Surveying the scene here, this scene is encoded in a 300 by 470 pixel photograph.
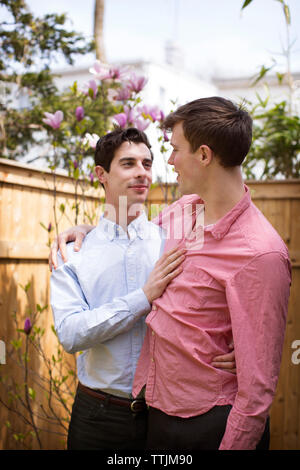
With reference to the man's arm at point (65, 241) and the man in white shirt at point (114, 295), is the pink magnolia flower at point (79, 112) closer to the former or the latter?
the man in white shirt at point (114, 295)

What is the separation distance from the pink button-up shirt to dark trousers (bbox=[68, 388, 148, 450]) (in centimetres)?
18

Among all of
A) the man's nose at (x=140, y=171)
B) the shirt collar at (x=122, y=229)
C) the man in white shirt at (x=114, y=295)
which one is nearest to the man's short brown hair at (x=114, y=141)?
the man in white shirt at (x=114, y=295)

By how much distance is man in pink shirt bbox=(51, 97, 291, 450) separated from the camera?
1291mm

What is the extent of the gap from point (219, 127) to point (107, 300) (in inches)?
30.3

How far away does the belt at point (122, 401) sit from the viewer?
1.65 m

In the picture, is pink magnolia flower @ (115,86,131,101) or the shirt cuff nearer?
the shirt cuff

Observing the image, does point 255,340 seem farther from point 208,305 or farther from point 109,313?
point 109,313

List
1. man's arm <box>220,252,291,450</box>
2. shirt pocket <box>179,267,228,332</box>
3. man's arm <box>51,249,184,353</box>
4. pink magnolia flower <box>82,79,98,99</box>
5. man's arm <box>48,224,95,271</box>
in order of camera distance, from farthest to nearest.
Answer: pink magnolia flower <box>82,79,98,99</box>, man's arm <box>48,224,95,271</box>, man's arm <box>51,249,184,353</box>, shirt pocket <box>179,267,228,332</box>, man's arm <box>220,252,291,450</box>

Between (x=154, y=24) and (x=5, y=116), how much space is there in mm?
14595

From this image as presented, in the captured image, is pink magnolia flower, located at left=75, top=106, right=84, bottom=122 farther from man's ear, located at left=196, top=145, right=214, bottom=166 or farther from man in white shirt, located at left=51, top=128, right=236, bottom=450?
man's ear, located at left=196, top=145, right=214, bottom=166

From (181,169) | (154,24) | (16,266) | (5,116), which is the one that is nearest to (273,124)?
(16,266)

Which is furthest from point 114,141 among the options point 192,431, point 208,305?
point 192,431

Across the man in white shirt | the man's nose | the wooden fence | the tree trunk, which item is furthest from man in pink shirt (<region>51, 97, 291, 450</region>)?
the tree trunk

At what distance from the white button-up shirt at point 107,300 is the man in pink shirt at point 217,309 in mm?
126
